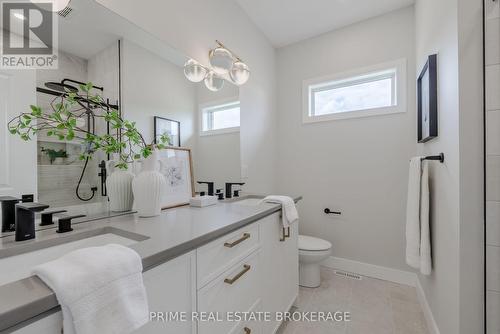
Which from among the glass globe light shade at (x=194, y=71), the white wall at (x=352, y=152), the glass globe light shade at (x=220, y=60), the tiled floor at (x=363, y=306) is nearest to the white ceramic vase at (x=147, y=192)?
the glass globe light shade at (x=194, y=71)

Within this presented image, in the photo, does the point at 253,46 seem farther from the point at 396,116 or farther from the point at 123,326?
the point at 123,326

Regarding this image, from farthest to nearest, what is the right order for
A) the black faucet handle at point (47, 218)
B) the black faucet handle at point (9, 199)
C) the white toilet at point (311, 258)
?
1. the white toilet at point (311, 258)
2. the black faucet handle at point (47, 218)
3. the black faucet handle at point (9, 199)

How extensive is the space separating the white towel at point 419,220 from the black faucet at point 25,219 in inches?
78.2

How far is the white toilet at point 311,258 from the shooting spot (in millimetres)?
2025

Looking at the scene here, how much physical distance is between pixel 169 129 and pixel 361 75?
6.76 feet

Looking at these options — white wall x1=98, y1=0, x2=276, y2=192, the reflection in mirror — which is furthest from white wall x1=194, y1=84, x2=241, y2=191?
white wall x1=98, y1=0, x2=276, y2=192

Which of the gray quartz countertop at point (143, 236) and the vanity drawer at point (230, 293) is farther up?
the gray quartz countertop at point (143, 236)

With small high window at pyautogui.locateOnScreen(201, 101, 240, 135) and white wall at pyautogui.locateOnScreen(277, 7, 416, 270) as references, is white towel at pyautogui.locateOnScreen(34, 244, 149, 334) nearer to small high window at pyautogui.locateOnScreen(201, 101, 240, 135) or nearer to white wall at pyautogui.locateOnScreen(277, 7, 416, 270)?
small high window at pyautogui.locateOnScreen(201, 101, 240, 135)

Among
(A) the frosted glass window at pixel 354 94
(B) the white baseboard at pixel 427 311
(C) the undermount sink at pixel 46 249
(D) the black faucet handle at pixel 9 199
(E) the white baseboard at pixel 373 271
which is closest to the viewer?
(C) the undermount sink at pixel 46 249

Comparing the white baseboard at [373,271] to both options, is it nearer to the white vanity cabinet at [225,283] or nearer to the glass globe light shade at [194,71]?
the white vanity cabinet at [225,283]

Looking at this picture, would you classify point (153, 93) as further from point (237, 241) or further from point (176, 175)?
point (237, 241)

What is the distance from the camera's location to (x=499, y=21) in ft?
3.23

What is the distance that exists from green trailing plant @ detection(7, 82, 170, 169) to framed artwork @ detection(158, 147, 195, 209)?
14 cm

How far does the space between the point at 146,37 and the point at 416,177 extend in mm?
1964
